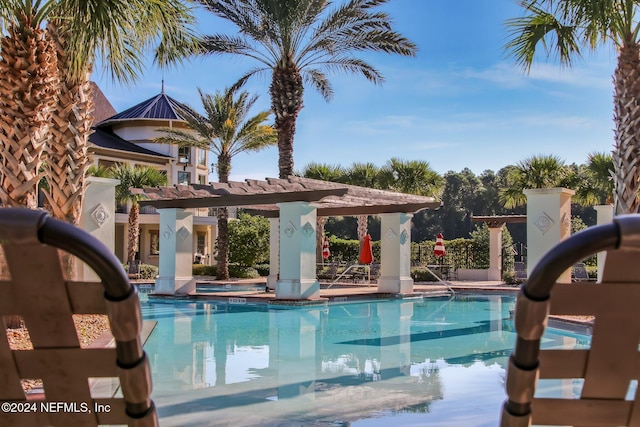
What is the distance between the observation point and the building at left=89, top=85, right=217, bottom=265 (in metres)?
40.5

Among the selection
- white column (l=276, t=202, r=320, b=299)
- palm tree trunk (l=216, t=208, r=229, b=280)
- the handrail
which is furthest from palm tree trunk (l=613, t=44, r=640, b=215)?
palm tree trunk (l=216, t=208, r=229, b=280)

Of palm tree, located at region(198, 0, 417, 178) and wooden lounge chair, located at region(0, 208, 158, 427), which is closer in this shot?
wooden lounge chair, located at region(0, 208, 158, 427)

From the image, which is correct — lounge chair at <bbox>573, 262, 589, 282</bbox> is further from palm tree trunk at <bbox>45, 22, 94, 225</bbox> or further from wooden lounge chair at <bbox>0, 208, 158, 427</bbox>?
wooden lounge chair at <bbox>0, 208, 158, 427</bbox>

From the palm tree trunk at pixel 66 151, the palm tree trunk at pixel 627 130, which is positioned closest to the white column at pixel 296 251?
the palm tree trunk at pixel 66 151

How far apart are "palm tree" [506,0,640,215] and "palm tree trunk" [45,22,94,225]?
9278 millimetres

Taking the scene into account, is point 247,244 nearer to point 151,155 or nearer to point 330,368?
point 151,155

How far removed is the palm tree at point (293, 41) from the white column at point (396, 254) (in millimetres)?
4078

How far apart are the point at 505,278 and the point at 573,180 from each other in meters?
4.85

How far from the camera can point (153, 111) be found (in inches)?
1727

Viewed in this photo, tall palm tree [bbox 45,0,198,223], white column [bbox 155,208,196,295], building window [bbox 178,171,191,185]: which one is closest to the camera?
tall palm tree [bbox 45,0,198,223]

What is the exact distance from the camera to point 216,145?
1095 inches

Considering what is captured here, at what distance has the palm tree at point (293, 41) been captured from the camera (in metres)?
20.9

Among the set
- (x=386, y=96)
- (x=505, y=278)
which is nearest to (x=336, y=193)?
(x=505, y=278)

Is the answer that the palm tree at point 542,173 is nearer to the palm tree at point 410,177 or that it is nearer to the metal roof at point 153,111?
the palm tree at point 410,177
